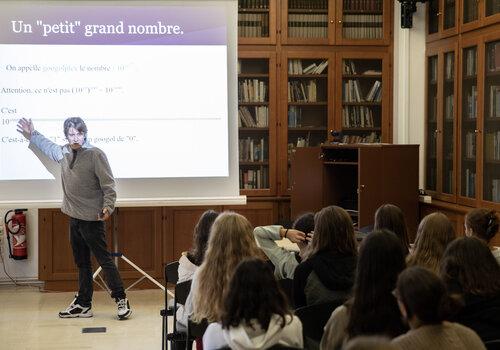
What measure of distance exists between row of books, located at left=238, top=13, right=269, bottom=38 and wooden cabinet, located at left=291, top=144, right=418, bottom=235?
49.1 inches

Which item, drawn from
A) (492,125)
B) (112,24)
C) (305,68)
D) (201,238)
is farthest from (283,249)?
(305,68)

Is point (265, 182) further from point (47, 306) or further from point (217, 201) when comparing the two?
point (47, 306)

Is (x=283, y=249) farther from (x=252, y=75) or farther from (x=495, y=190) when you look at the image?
(x=252, y=75)

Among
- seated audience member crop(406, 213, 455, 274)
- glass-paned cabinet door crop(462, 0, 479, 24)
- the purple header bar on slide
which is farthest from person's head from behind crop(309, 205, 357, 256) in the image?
glass-paned cabinet door crop(462, 0, 479, 24)

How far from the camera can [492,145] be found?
606 centimetres

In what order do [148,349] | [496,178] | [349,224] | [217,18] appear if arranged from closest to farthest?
1. [349,224]
2. [148,349]
3. [496,178]
4. [217,18]

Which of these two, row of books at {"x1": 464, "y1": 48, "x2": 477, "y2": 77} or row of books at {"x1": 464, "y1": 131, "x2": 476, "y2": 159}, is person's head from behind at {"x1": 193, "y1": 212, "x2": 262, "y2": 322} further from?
row of books at {"x1": 464, "y1": 48, "x2": 477, "y2": 77}

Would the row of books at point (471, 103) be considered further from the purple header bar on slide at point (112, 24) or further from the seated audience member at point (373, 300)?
the seated audience member at point (373, 300)

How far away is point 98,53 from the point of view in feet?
20.8

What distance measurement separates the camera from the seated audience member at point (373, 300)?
2.51m

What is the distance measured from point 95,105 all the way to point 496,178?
3.31m

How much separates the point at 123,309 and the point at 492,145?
3.20 metres

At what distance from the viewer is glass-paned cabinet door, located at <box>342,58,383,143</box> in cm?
746

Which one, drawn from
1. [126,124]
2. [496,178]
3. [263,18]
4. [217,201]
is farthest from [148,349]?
[263,18]
